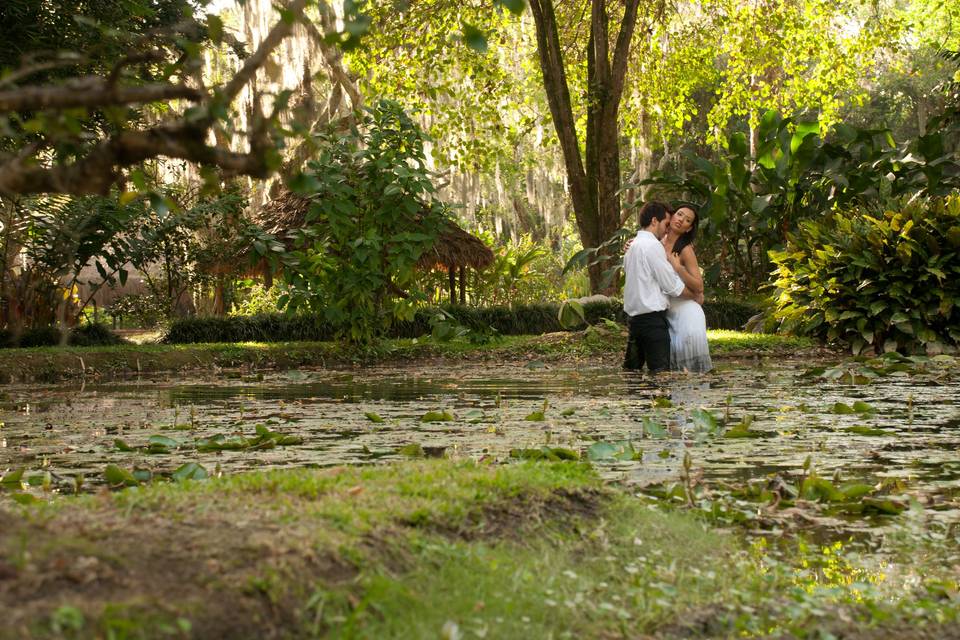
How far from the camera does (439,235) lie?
17844 mm

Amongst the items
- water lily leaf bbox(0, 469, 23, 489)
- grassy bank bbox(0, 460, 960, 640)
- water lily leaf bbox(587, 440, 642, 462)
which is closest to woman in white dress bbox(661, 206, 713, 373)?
water lily leaf bbox(587, 440, 642, 462)

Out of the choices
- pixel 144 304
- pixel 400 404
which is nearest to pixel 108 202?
pixel 400 404

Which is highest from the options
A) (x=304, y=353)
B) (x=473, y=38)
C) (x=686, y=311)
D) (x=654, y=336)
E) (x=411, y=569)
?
(x=473, y=38)

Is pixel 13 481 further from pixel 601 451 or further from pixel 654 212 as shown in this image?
pixel 654 212

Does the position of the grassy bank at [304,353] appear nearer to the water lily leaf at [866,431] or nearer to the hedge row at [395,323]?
the hedge row at [395,323]

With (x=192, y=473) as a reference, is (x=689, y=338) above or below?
above

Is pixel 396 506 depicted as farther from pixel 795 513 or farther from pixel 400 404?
pixel 400 404

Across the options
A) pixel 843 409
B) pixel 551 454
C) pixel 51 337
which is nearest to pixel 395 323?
pixel 51 337

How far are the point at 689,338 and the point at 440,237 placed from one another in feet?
32.4

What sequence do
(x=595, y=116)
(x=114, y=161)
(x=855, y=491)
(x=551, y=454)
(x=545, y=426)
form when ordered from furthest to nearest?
(x=595, y=116) < (x=545, y=426) < (x=551, y=454) < (x=855, y=491) < (x=114, y=161)

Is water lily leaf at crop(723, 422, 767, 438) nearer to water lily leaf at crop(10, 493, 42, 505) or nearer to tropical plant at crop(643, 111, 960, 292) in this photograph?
water lily leaf at crop(10, 493, 42, 505)

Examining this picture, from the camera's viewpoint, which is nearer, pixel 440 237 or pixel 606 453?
pixel 606 453

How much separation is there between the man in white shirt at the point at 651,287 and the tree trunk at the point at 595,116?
816 centimetres

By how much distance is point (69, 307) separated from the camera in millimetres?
16328
